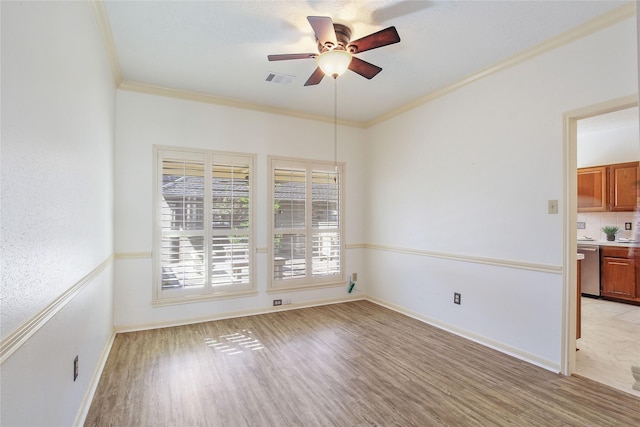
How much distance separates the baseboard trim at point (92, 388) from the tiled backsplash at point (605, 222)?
7200mm

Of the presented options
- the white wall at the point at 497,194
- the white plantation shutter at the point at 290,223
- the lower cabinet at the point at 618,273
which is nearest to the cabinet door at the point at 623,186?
the lower cabinet at the point at 618,273

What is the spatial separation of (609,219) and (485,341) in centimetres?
416

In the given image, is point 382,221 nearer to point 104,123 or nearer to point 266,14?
point 266,14

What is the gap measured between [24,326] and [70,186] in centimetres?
91

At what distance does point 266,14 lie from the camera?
8.04ft

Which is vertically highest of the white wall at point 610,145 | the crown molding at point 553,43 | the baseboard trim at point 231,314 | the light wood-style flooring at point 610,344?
the crown molding at point 553,43

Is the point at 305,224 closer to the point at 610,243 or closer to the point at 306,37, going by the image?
the point at 306,37

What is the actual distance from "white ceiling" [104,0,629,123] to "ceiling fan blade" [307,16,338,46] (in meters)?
0.22

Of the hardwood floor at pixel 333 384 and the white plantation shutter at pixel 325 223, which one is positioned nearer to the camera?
the hardwood floor at pixel 333 384

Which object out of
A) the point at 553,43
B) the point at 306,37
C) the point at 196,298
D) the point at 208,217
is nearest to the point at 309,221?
the point at 208,217

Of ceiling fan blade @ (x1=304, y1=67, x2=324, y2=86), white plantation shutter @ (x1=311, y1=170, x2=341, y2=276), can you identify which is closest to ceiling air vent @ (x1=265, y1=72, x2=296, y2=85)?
ceiling fan blade @ (x1=304, y1=67, x2=324, y2=86)

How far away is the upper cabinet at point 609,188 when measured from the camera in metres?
5.14

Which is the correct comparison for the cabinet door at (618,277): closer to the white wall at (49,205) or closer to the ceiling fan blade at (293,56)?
the ceiling fan blade at (293,56)

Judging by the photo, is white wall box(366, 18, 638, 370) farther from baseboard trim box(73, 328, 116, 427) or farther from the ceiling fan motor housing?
baseboard trim box(73, 328, 116, 427)
